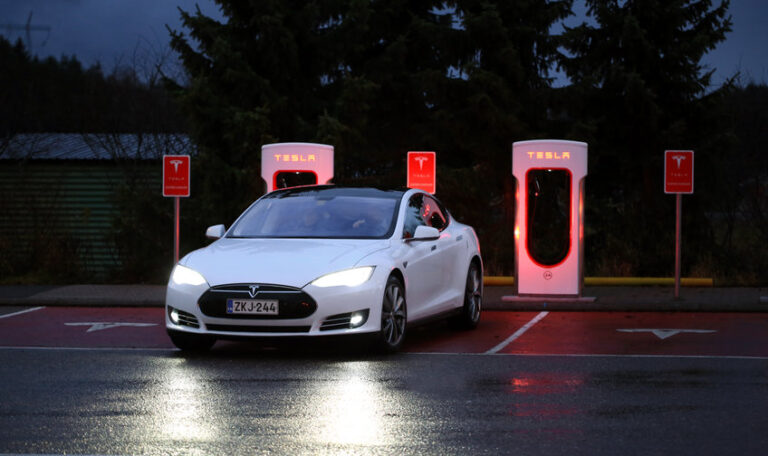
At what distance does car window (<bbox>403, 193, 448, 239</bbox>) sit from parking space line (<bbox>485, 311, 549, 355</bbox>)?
4.80ft

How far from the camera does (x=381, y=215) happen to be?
37.1 ft

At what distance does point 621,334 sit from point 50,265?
12.5m

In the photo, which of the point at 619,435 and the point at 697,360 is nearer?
the point at 619,435

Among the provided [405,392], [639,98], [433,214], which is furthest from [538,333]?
[639,98]

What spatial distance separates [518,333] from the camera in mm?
12375

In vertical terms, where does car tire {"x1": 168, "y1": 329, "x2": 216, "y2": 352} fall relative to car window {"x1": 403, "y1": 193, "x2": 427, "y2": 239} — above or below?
below

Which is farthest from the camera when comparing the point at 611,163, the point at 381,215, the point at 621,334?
the point at 611,163

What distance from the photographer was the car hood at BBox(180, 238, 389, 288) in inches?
383

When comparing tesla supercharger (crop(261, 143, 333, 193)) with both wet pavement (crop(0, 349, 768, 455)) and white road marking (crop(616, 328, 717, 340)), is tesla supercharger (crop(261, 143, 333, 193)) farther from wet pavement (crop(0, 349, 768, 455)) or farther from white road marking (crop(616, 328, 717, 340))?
wet pavement (crop(0, 349, 768, 455))

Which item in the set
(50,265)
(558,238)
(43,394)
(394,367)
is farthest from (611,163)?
(43,394)

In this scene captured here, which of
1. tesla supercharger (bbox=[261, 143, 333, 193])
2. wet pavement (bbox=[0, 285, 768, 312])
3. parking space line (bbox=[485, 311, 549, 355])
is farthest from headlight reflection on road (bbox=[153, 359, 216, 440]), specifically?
tesla supercharger (bbox=[261, 143, 333, 193])

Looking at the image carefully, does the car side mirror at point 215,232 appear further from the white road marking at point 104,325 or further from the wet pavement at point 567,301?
the wet pavement at point 567,301

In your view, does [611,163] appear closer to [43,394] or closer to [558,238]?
[558,238]

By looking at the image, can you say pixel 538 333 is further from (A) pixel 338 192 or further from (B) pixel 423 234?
(A) pixel 338 192
